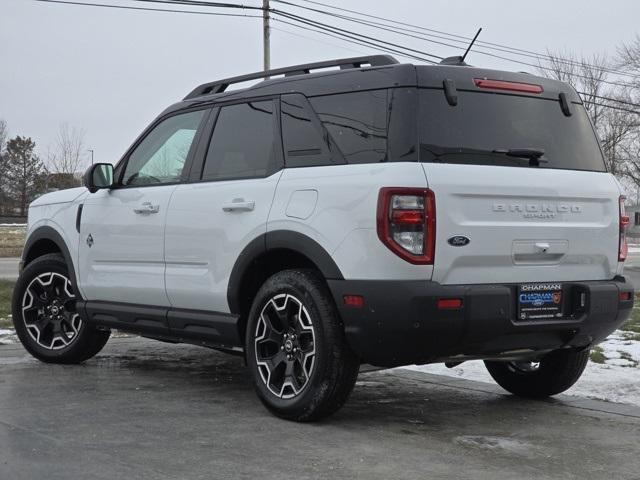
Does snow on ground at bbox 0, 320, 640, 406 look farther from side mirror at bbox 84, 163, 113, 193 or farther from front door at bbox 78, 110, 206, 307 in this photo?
side mirror at bbox 84, 163, 113, 193

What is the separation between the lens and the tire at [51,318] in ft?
23.4

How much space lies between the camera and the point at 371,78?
16.6 feet

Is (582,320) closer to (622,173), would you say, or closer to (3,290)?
(3,290)

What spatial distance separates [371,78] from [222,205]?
124cm

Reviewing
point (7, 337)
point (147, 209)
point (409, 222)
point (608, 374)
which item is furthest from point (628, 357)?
point (7, 337)

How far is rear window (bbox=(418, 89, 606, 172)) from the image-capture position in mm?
4883

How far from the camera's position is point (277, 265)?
5.54 metres

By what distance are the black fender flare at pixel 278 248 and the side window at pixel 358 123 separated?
0.51m

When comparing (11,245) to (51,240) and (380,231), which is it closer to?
(51,240)

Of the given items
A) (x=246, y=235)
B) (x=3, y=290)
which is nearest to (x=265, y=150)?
(x=246, y=235)

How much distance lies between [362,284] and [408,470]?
1.00m

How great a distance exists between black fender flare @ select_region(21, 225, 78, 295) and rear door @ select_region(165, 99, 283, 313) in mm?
1273

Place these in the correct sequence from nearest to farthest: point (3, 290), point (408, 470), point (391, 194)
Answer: point (408, 470) → point (391, 194) → point (3, 290)

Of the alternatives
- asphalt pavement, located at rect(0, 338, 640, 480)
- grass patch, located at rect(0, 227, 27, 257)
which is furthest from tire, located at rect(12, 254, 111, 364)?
grass patch, located at rect(0, 227, 27, 257)
